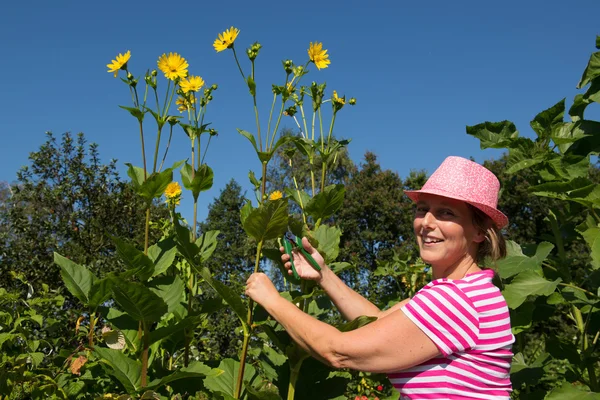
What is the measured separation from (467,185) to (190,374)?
111cm

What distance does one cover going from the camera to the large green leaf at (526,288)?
Answer: 2332 millimetres

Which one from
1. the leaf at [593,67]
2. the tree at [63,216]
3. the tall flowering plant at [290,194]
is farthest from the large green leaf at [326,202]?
the tree at [63,216]

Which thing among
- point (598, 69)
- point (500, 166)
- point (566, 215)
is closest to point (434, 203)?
point (566, 215)

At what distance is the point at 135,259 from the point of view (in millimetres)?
2016

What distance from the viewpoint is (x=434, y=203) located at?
1994 mm

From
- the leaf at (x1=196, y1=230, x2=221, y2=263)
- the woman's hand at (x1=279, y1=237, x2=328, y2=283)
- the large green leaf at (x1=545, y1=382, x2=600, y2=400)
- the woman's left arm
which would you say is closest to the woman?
the woman's left arm

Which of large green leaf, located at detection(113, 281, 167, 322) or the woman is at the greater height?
large green leaf, located at detection(113, 281, 167, 322)

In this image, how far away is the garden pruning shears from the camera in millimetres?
1979

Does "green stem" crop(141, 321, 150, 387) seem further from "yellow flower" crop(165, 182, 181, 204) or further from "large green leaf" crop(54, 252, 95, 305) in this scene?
"yellow flower" crop(165, 182, 181, 204)

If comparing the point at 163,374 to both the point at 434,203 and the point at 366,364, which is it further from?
the point at 434,203

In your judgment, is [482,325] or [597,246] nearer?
[482,325]

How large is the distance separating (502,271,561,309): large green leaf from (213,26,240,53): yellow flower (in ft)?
4.79

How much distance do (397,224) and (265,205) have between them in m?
23.1

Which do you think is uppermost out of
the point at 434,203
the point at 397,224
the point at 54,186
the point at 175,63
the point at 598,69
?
the point at 397,224
